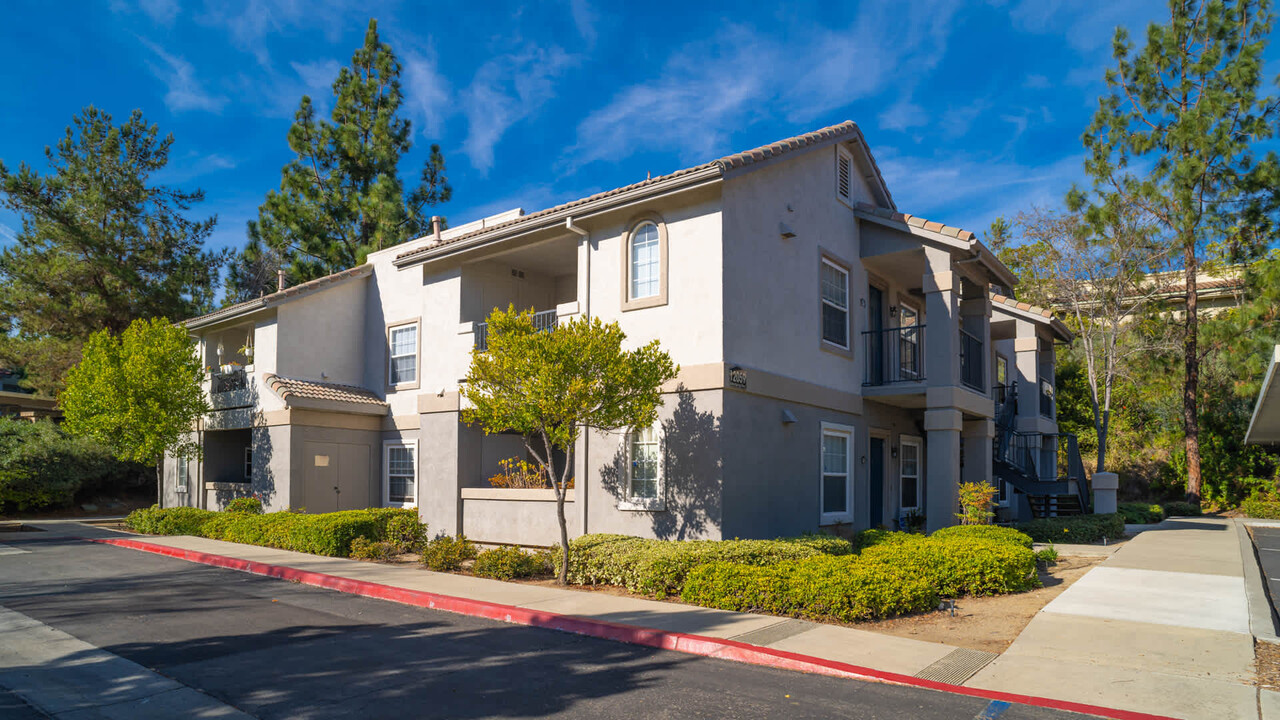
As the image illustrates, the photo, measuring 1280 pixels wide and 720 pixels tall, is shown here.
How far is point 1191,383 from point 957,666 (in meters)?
25.7

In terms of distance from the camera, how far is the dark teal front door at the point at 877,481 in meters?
17.8

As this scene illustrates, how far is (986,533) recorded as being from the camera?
549 inches

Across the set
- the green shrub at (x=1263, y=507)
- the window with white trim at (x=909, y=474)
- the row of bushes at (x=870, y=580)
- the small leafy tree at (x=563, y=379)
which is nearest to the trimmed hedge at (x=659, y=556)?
the row of bushes at (x=870, y=580)

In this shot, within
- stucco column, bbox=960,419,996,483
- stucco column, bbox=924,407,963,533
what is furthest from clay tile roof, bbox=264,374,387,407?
stucco column, bbox=960,419,996,483

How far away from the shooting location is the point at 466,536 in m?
16.3

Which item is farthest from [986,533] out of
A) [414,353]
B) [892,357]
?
[414,353]

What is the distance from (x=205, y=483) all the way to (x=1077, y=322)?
30198 millimetres

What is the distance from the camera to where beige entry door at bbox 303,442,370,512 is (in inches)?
768

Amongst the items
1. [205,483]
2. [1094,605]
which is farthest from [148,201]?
[1094,605]

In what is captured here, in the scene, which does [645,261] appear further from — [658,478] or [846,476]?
[846,476]

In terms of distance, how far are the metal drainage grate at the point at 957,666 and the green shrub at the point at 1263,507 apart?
25734mm

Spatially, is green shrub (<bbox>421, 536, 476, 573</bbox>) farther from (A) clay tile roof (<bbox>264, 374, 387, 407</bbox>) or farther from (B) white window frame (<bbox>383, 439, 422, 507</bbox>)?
(A) clay tile roof (<bbox>264, 374, 387, 407</bbox>)

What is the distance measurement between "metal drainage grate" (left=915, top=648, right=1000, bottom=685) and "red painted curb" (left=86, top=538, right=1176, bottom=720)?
19 cm

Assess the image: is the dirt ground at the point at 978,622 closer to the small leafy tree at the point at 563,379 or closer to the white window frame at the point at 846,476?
the white window frame at the point at 846,476
